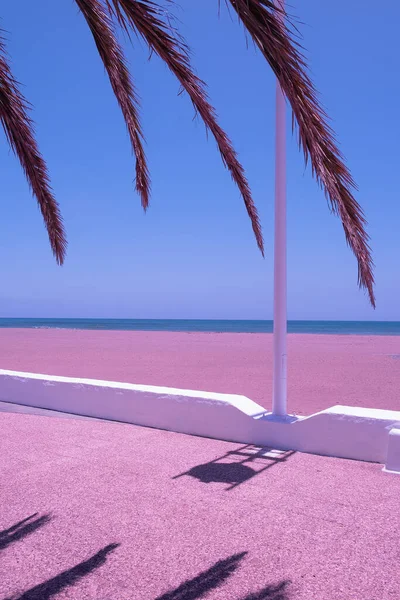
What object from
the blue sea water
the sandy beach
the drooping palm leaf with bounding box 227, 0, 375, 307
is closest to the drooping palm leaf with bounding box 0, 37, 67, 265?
the drooping palm leaf with bounding box 227, 0, 375, 307

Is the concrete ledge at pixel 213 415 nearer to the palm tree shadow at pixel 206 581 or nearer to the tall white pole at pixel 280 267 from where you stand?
the tall white pole at pixel 280 267

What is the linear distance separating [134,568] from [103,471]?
1.98 metres

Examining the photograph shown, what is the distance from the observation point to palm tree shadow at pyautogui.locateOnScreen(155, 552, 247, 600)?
2.94 m

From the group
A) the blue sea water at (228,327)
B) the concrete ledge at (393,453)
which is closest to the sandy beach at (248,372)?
the concrete ledge at (393,453)

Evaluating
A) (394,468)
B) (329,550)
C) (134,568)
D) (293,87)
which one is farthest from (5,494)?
(293,87)

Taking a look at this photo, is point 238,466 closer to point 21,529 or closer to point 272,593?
point 21,529

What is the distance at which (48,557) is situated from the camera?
3.39 m

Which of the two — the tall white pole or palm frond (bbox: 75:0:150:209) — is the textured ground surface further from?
palm frond (bbox: 75:0:150:209)

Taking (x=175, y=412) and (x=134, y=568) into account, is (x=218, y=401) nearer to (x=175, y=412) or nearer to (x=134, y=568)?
(x=175, y=412)

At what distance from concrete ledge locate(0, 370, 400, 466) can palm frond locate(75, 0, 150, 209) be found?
2565 mm

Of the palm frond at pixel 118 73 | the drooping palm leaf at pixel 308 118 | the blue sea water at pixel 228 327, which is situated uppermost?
the palm frond at pixel 118 73

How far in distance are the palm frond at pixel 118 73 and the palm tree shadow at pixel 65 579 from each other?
3368 mm

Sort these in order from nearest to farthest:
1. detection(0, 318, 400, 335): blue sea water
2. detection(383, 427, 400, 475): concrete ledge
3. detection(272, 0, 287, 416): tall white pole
A: 1. detection(383, 427, 400, 475): concrete ledge
2. detection(272, 0, 287, 416): tall white pole
3. detection(0, 318, 400, 335): blue sea water

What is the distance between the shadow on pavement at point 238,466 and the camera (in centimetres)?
497
